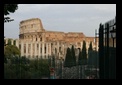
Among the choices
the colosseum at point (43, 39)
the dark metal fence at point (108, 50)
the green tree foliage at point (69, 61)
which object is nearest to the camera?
the dark metal fence at point (108, 50)

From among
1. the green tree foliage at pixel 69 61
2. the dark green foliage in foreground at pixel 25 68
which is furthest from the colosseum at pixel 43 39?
the dark green foliage in foreground at pixel 25 68

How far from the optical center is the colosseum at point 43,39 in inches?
1880

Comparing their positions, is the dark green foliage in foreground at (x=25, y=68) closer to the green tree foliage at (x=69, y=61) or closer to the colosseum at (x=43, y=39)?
the green tree foliage at (x=69, y=61)

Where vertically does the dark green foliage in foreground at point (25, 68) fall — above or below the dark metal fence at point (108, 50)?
below

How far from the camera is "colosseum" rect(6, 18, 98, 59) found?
4775cm

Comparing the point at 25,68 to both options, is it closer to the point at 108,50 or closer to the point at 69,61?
the point at 108,50

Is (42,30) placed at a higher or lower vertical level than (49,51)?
higher

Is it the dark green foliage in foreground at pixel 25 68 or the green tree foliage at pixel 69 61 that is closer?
the dark green foliage in foreground at pixel 25 68

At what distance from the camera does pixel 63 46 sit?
52.8 meters

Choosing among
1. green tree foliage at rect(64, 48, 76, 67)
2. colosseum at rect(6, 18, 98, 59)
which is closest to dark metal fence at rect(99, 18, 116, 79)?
green tree foliage at rect(64, 48, 76, 67)

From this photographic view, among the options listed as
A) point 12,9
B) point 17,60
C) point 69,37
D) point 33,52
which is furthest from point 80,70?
point 69,37

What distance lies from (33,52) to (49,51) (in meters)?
3.23
